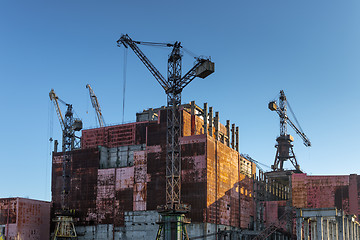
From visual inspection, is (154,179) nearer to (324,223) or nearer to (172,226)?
(172,226)

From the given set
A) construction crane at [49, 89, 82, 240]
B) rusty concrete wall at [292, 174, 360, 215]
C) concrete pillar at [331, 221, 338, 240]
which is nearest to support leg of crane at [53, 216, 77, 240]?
construction crane at [49, 89, 82, 240]

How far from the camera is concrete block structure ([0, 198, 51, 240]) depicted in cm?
10656

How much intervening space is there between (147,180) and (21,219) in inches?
1223

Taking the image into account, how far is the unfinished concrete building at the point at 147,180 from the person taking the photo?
10106 centimetres

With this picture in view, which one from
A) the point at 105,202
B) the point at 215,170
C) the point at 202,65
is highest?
the point at 202,65

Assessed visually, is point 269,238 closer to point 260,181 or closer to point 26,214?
point 260,181

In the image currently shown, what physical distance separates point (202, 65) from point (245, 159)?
1799 inches

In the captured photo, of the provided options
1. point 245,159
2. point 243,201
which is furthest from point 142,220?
point 245,159

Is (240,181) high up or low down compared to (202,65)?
down

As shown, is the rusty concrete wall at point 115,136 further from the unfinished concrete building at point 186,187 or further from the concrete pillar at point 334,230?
the concrete pillar at point 334,230

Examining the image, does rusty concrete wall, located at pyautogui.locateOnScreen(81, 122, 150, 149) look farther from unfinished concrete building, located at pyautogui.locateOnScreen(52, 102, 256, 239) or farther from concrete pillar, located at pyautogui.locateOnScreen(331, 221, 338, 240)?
concrete pillar, located at pyautogui.locateOnScreen(331, 221, 338, 240)

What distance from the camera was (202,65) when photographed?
287ft

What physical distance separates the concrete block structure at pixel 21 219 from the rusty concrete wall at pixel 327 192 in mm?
62925

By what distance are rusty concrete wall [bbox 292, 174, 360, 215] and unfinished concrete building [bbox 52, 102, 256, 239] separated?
14.3 metres
